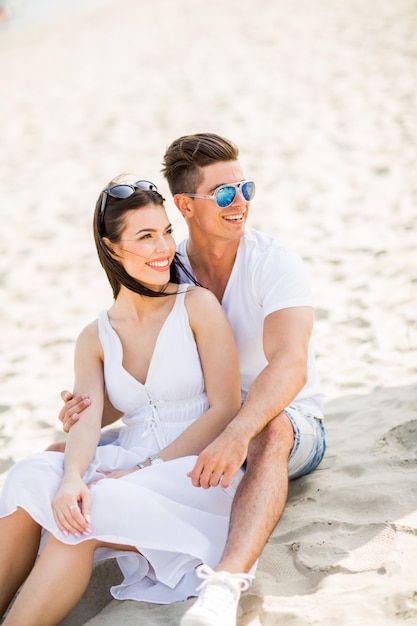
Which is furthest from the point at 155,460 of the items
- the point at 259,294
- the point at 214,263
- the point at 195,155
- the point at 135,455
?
the point at 195,155

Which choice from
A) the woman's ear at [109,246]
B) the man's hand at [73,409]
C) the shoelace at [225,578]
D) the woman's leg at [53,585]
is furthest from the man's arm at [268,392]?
the woman's ear at [109,246]

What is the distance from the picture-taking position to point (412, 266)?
21.0ft

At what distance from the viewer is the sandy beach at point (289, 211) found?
2959 mm

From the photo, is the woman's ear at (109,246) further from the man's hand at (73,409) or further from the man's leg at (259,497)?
the man's leg at (259,497)

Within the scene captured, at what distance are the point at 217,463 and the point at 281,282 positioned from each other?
98 cm

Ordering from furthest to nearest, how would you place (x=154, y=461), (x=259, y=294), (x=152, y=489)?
(x=259, y=294)
(x=154, y=461)
(x=152, y=489)

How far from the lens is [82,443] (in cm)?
317

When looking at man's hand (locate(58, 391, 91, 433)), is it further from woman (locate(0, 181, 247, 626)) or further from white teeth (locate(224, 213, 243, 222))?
white teeth (locate(224, 213, 243, 222))

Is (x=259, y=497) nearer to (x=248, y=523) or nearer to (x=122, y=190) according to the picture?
(x=248, y=523)

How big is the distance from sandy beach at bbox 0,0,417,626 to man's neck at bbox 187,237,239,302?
3.35 ft

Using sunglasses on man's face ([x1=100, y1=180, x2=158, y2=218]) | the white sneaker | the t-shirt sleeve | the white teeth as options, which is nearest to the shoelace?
the white sneaker

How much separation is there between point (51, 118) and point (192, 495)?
11.7 m

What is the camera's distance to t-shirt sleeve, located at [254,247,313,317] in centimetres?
346

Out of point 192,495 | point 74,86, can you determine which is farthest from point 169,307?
point 74,86
